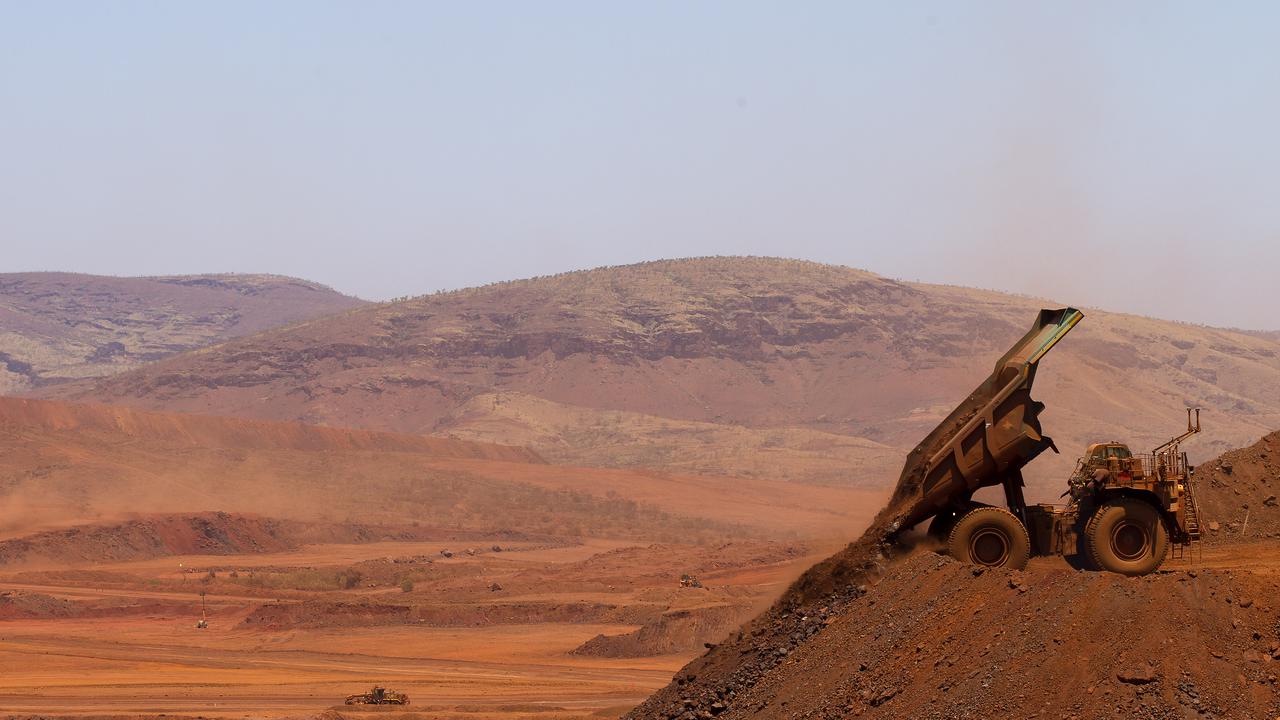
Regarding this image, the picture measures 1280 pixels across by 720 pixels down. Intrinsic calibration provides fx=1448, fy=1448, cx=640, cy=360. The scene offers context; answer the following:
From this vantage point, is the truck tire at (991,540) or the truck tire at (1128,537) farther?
the truck tire at (991,540)

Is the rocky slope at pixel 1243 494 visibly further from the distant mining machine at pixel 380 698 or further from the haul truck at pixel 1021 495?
the distant mining machine at pixel 380 698

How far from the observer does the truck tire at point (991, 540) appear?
15.7m

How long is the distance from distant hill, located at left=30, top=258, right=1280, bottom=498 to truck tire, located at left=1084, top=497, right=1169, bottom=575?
95.4 metres

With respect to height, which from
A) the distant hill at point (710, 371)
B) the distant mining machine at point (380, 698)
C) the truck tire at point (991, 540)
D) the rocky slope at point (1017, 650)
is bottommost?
the distant mining machine at point (380, 698)

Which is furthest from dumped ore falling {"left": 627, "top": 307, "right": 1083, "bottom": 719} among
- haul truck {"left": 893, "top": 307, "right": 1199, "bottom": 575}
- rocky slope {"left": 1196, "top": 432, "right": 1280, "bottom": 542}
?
rocky slope {"left": 1196, "top": 432, "right": 1280, "bottom": 542}

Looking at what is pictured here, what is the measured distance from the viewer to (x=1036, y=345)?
1614 centimetres

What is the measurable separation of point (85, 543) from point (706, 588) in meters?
32.2

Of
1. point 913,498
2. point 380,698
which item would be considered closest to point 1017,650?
point 913,498

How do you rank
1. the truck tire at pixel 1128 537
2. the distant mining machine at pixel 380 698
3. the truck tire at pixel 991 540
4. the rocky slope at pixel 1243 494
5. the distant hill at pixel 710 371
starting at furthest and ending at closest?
the distant hill at pixel 710 371 < the distant mining machine at pixel 380 698 < the rocky slope at pixel 1243 494 < the truck tire at pixel 991 540 < the truck tire at pixel 1128 537

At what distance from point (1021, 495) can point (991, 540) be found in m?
0.61

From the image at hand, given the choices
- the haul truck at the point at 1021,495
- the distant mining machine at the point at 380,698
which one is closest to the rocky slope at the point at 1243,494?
the haul truck at the point at 1021,495

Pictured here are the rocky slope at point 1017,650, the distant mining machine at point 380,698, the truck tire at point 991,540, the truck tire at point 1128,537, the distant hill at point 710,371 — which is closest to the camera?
the rocky slope at point 1017,650

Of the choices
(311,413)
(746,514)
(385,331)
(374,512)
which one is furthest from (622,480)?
(385,331)

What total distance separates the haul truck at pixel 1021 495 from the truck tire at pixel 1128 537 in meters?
0.01
